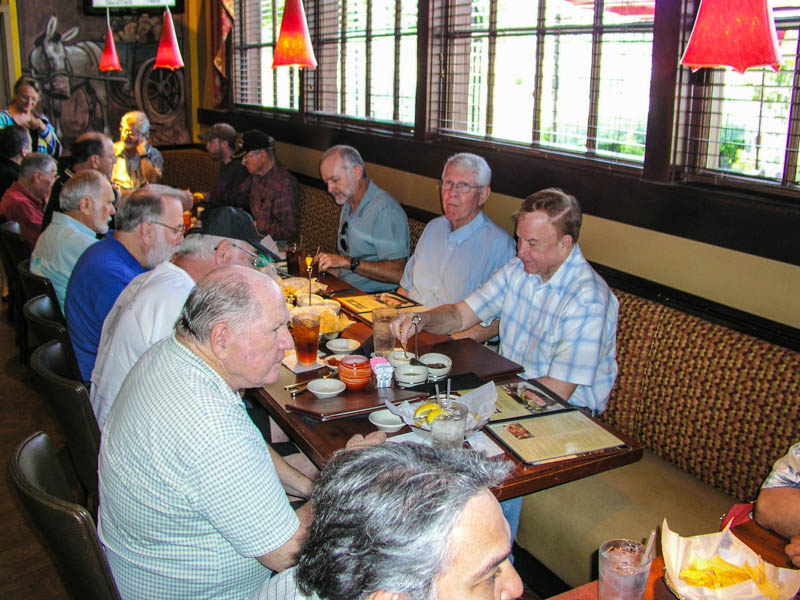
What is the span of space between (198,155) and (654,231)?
19.0ft

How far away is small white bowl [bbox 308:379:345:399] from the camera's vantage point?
225cm

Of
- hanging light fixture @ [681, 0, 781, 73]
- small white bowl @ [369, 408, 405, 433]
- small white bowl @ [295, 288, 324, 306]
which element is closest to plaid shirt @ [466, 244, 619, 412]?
small white bowl @ [295, 288, 324, 306]

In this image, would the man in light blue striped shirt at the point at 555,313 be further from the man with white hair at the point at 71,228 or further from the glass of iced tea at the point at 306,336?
the man with white hair at the point at 71,228

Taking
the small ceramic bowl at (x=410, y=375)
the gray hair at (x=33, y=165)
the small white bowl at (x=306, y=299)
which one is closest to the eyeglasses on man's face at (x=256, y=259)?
the small white bowl at (x=306, y=299)

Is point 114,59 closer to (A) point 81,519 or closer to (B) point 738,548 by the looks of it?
(A) point 81,519

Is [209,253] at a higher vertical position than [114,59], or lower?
Answer: lower

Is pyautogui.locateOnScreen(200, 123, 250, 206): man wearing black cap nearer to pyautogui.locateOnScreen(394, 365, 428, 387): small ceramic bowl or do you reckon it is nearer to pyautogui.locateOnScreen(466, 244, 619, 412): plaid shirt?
pyautogui.locateOnScreen(466, 244, 619, 412): plaid shirt

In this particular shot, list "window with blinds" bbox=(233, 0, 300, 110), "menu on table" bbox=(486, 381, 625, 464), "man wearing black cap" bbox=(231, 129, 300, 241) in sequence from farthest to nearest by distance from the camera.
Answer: "window with blinds" bbox=(233, 0, 300, 110) < "man wearing black cap" bbox=(231, 129, 300, 241) < "menu on table" bbox=(486, 381, 625, 464)

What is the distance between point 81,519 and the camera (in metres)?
1.37

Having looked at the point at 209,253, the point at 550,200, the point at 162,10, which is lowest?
the point at 209,253

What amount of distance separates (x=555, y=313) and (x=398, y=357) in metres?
0.67

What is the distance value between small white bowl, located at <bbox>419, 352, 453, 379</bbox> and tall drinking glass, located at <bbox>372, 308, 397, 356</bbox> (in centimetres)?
13

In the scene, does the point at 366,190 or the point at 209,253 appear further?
the point at 366,190

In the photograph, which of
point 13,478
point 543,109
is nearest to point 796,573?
point 13,478
